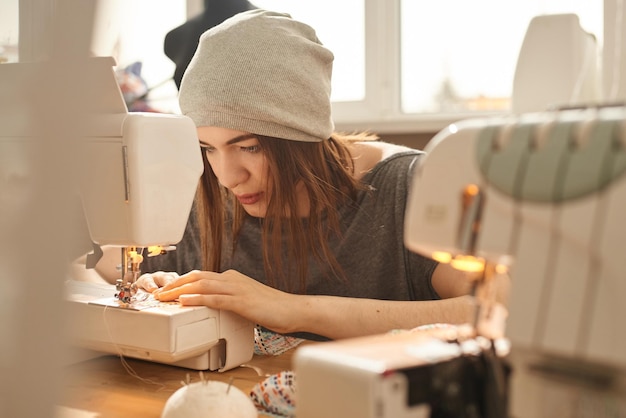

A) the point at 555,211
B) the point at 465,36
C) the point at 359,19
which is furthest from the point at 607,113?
the point at 359,19

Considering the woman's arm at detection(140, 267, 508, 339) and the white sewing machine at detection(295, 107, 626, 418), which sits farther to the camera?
the woman's arm at detection(140, 267, 508, 339)

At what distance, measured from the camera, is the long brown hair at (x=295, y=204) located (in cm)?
158

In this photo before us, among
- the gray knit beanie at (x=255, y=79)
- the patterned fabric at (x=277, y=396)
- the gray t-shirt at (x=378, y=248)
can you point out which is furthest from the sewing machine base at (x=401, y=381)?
the gray t-shirt at (x=378, y=248)

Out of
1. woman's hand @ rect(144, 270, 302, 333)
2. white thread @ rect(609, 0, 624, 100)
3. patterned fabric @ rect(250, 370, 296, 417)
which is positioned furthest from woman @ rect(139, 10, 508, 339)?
white thread @ rect(609, 0, 624, 100)

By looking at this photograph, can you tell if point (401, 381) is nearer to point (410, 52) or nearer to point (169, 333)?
point (169, 333)

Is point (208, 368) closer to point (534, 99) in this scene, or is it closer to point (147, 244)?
point (147, 244)

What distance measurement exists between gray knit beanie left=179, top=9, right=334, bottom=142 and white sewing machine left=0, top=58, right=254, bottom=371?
22 cm

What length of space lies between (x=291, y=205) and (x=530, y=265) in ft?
3.22

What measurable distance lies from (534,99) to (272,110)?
0.58 metres

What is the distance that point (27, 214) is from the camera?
39 cm

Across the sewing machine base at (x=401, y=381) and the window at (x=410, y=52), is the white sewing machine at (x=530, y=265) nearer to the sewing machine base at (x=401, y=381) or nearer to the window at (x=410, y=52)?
the sewing machine base at (x=401, y=381)

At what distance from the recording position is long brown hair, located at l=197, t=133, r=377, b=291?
1.58 metres

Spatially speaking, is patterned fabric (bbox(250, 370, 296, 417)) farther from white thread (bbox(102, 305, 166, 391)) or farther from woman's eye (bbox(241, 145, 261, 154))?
woman's eye (bbox(241, 145, 261, 154))

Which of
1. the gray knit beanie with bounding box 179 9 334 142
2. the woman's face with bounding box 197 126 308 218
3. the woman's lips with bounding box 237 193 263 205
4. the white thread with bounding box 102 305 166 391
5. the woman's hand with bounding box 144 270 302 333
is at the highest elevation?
the gray knit beanie with bounding box 179 9 334 142
